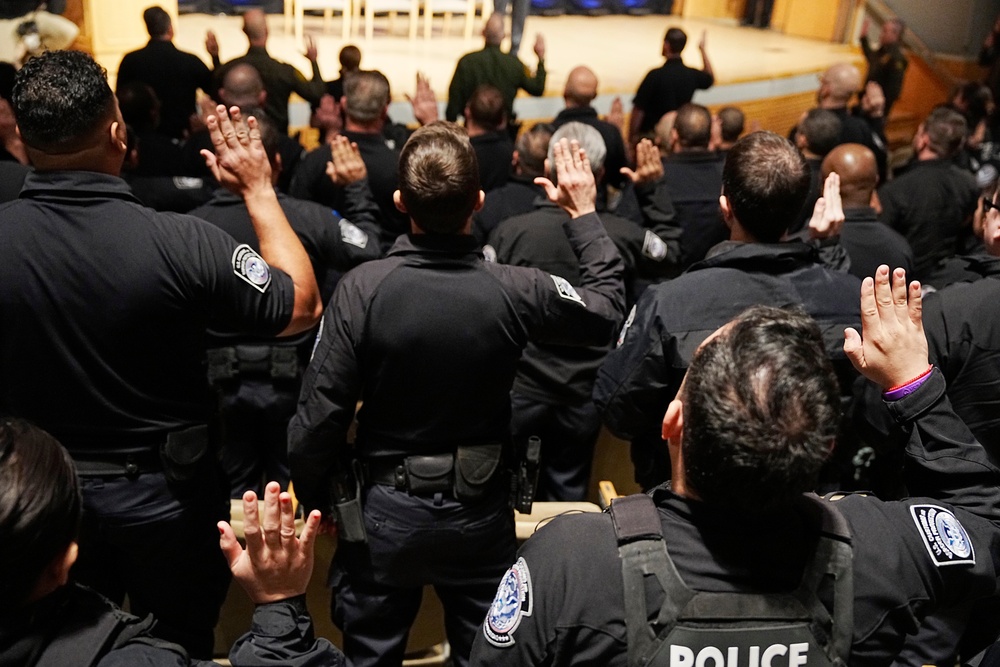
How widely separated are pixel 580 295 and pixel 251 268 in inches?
32.3

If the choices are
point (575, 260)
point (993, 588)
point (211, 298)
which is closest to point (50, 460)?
point (211, 298)

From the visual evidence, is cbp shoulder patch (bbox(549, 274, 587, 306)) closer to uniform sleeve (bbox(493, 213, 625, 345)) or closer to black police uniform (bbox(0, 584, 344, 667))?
uniform sleeve (bbox(493, 213, 625, 345))

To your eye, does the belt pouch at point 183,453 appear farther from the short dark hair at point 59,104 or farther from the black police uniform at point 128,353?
the short dark hair at point 59,104

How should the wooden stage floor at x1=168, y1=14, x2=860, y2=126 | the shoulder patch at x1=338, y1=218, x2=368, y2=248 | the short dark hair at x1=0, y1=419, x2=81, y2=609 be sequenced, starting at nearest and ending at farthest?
1. the short dark hair at x1=0, y1=419, x2=81, y2=609
2. the shoulder patch at x1=338, y1=218, x2=368, y2=248
3. the wooden stage floor at x1=168, y1=14, x2=860, y2=126

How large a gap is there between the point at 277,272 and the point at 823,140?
9.71 feet

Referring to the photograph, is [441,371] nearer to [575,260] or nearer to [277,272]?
[277,272]

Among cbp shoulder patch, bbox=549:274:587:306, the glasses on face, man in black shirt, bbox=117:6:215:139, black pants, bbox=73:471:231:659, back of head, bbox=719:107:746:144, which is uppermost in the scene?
the glasses on face

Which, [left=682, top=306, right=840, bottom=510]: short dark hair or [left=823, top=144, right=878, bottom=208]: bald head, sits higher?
[left=682, top=306, right=840, bottom=510]: short dark hair

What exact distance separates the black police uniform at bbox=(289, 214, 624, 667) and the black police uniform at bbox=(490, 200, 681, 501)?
83 centimetres

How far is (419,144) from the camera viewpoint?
2193 mm

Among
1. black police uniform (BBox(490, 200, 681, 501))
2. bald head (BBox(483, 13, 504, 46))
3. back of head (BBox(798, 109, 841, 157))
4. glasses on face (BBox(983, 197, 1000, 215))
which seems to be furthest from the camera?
bald head (BBox(483, 13, 504, 46))

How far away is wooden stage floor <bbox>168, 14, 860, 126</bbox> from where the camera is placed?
8.91 m

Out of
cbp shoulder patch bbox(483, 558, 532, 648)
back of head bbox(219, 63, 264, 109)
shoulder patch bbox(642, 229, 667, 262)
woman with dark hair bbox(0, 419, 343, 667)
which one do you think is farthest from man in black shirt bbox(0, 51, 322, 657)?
back of head bbox(219, 63, 264, 109)

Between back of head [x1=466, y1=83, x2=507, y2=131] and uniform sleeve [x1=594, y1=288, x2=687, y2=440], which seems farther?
back of head [x1=466, y1=83, x2=507, y2=131]
